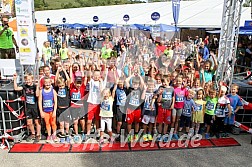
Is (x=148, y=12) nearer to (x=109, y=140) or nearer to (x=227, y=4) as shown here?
(x=227, y=4)

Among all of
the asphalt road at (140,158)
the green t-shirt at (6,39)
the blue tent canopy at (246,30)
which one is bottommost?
the asphalt road at (140,158)

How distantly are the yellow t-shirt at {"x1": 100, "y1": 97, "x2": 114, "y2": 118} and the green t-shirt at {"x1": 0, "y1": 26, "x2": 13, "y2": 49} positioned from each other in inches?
132

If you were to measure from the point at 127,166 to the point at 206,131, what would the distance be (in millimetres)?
2329

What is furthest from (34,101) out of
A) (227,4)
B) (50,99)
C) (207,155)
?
(227,4)

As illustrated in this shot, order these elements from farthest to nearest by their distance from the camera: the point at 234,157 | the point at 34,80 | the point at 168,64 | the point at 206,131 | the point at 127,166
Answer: the point at 168,64 → the point at 206,131 → the point at 34,80 → the point at 234,157 → the point at 127,166

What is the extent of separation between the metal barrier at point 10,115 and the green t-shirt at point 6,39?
185 centimetres

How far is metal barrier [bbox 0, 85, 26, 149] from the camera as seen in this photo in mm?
5121

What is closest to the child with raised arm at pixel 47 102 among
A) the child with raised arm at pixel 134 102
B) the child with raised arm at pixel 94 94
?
the child with raised arm at pixel 94 94

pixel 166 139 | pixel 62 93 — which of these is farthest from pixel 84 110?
pixel 166 139

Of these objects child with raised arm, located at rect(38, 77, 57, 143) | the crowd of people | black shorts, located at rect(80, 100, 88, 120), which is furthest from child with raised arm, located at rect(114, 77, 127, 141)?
child with raised arm, located at rect(38, 77, 57, 143)

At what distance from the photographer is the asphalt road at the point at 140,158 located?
15.2ft

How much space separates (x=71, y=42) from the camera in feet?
87.9

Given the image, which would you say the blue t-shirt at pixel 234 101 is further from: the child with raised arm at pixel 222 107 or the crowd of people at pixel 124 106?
the child with raised arm at pixel 222 107

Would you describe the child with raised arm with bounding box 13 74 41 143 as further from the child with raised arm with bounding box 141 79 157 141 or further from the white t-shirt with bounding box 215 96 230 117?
the white t-shirt with bounding box 215 96 230 117
